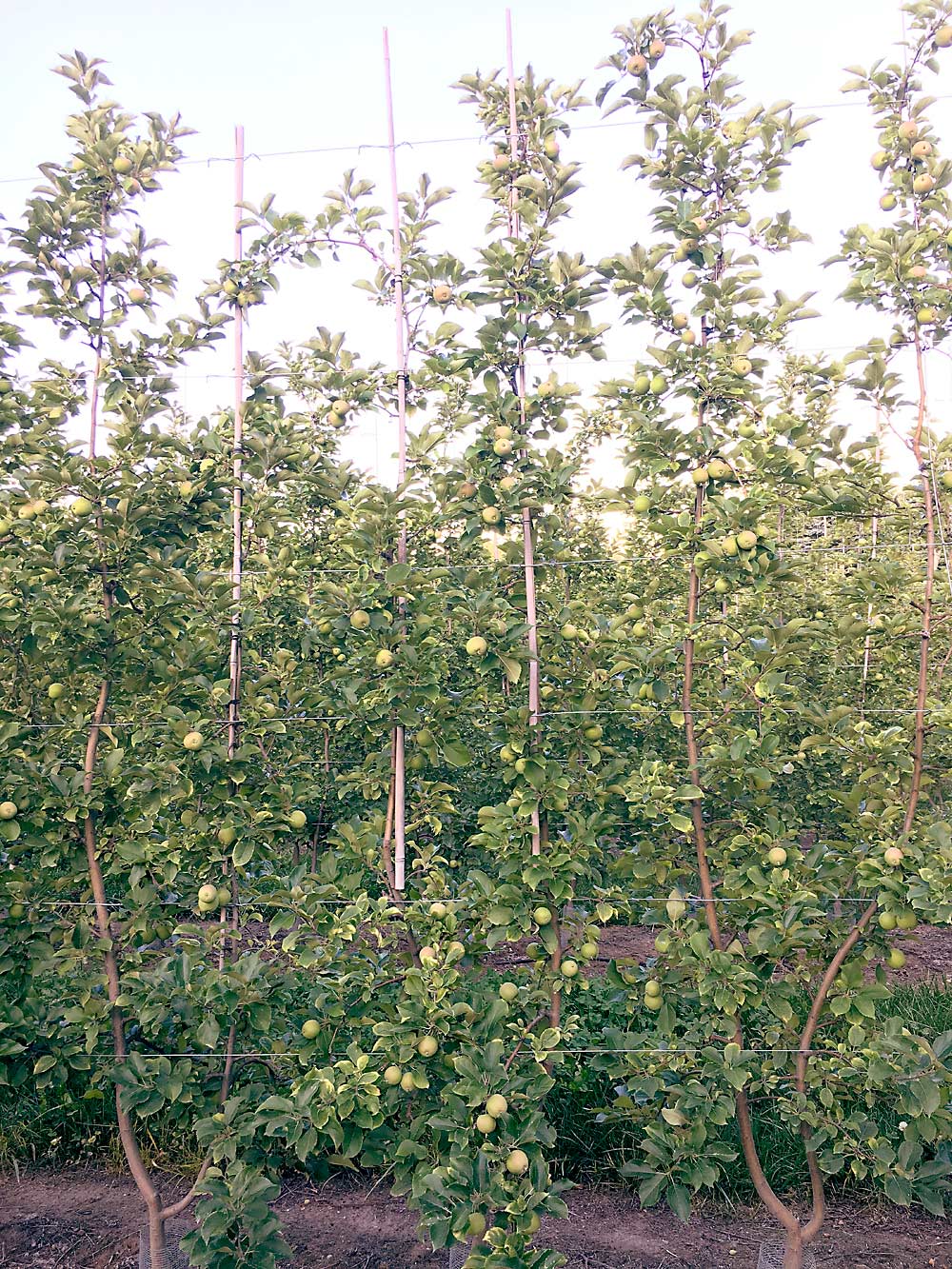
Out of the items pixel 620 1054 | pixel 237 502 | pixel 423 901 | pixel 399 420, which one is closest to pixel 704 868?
pixel 620 1054

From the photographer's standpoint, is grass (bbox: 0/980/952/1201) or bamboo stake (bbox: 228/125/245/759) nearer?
bamboo stake (bbox: 228/125/245/759)

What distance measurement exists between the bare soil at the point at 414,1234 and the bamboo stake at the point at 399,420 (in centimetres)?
122

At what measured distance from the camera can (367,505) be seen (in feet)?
9.08

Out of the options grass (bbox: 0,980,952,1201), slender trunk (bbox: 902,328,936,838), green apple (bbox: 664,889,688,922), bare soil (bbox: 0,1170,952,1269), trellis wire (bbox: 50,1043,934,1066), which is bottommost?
bare soil (bbox: 0,1170,952,1269)

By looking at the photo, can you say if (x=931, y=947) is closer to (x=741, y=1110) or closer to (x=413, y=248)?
(x=741, y=1110)

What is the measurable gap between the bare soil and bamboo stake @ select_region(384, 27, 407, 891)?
1222mm

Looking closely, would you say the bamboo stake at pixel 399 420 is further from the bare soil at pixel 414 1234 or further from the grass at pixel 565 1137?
the bare soil at pixel 414 1234

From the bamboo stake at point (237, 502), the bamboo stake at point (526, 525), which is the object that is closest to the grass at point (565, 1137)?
the bamboo stake at point (526, 525)

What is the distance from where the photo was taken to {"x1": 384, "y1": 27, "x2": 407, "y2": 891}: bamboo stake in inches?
114

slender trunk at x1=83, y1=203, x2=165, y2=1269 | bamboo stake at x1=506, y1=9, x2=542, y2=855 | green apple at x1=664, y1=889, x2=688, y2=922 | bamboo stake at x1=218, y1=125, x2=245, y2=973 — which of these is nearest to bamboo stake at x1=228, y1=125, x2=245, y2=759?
bamboo stake at x1=218, y1=125, x2=245, y2=973

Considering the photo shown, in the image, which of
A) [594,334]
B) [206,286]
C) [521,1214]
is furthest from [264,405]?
[521,1214]

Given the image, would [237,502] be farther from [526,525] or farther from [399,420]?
[526,525]

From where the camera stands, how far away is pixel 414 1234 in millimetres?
3049

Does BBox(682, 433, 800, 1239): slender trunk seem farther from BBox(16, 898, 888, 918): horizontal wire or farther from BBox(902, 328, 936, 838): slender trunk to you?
BBox(902, 328, 936, 838): slender trunk
